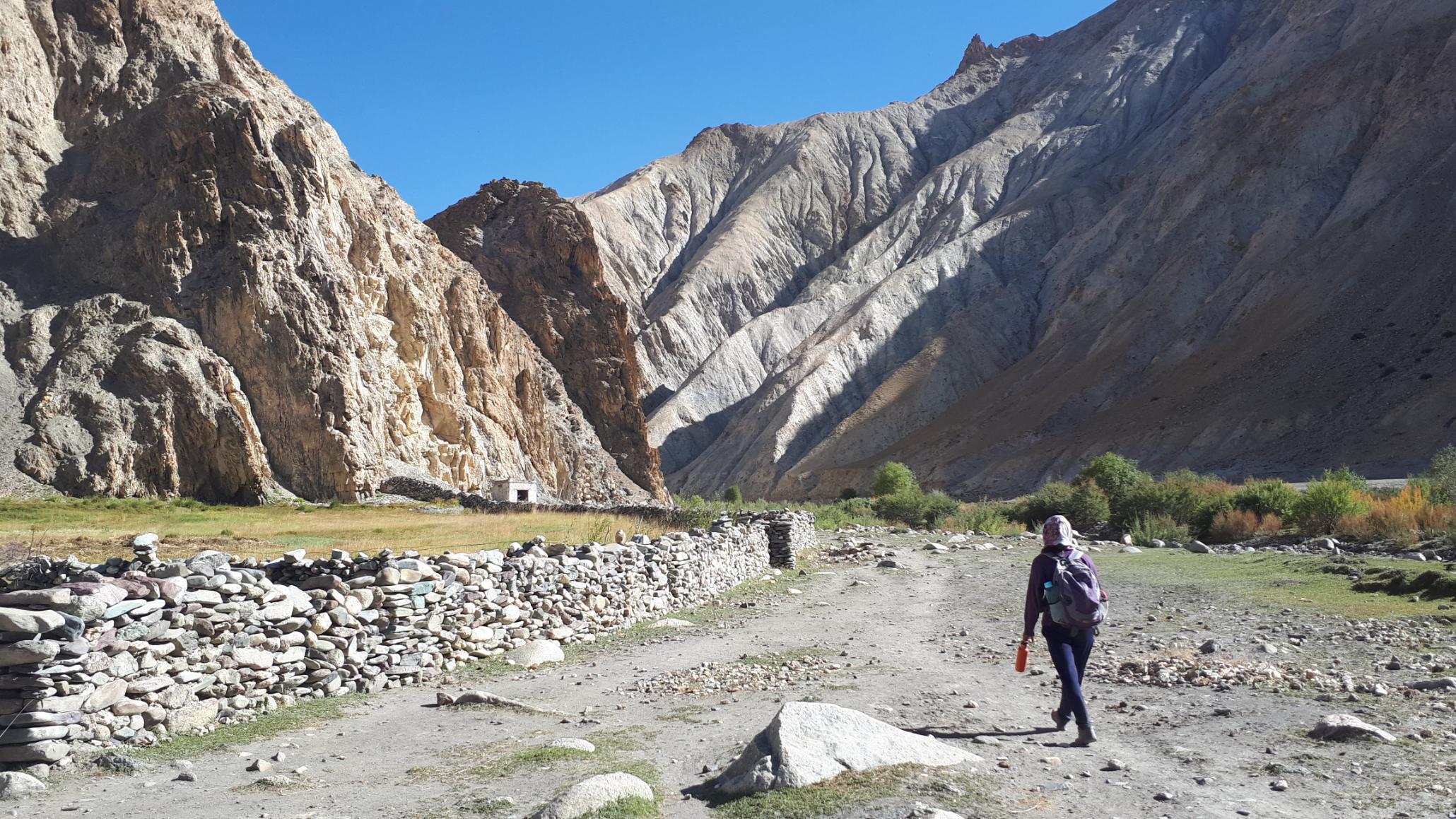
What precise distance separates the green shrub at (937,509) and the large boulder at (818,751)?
36.3 meters

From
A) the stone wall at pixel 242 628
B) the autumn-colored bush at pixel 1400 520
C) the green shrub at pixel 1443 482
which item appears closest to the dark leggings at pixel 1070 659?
the stone wall at pixel 242 628

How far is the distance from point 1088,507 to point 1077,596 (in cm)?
3213

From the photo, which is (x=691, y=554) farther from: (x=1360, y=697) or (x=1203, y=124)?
(x=1203, y=124)

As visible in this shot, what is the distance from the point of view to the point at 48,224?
141 feet

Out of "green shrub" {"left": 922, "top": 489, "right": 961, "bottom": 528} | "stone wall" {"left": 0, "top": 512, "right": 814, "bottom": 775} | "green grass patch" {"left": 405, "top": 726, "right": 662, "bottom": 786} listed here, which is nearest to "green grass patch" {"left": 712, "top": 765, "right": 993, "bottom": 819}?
"green grass patch" {"left": 405, "top": 726, "right": 662, "bottom": 786}

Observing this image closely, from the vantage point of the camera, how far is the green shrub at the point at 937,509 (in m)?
43.6

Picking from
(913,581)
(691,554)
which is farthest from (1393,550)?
(691,554)

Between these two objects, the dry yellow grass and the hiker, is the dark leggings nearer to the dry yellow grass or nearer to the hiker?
the hiker

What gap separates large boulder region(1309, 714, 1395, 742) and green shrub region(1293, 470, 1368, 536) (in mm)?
21442

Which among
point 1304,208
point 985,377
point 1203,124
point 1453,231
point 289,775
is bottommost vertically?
point 289,775

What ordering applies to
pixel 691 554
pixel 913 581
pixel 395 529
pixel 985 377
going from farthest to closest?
pixel 985 377
pixel 395 529
pixel 913 581
pixel 691 554

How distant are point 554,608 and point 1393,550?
19.4m

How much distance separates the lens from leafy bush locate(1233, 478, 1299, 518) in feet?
98.8

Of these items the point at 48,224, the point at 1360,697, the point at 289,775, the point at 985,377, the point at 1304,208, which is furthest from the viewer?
the point at 985,377
